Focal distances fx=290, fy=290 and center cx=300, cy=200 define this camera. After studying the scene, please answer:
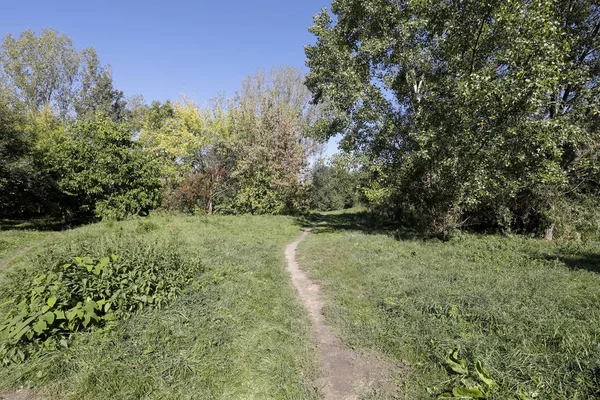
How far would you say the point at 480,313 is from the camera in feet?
15.7

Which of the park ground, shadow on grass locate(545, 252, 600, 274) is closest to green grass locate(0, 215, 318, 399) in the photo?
the park ground

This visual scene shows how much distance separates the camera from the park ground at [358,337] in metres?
3.38

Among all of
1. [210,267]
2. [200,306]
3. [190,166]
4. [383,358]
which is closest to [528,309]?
[383,358]

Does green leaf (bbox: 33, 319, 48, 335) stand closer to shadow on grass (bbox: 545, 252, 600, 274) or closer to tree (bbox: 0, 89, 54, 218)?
shadow on grass (bbox: 545, 252, 600, 274)

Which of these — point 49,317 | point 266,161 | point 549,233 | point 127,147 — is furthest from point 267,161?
point 49,317

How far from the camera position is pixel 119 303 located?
4.66 metres

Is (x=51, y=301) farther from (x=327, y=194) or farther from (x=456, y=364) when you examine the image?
(x=327, y=194)

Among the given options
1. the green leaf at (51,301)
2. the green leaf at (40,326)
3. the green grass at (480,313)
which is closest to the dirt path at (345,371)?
the green grass at (480,313)

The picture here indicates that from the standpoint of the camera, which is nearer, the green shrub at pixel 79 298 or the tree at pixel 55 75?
the green shrub at pixel 79 298

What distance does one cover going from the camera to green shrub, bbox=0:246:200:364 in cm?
377

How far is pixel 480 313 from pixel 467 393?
6.49 ft

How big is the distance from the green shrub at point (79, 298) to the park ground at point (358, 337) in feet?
0.71

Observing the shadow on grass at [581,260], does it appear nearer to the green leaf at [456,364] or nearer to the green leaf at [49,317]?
the green leaf at [456,364]

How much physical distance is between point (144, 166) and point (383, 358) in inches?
684
